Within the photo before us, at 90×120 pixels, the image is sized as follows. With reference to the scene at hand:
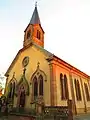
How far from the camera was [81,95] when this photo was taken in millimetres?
20719

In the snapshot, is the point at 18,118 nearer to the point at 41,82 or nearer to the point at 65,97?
the point at 41,82

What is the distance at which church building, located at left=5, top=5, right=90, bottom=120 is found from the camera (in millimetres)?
15499

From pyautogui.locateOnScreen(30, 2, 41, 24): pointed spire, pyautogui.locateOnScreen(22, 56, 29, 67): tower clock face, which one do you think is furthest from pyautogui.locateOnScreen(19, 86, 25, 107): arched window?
pyautogui.locateOnScreen(30, 2, 41, 24): pointed spire

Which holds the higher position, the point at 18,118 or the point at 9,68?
the point at 9,68

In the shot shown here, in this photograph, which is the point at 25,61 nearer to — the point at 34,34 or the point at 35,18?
the point at 34,34

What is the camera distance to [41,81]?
17.0 m

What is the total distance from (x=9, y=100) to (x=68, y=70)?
34.0ft

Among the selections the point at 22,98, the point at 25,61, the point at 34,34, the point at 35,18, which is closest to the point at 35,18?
the point at 35,18

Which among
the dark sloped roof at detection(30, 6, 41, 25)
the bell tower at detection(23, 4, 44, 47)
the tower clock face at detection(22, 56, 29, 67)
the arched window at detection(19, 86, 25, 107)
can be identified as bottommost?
the arched window at detection(19, 86, 25, 107)

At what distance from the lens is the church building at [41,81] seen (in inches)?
610

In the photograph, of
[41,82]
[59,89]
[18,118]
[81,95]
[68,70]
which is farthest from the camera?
[81,95]

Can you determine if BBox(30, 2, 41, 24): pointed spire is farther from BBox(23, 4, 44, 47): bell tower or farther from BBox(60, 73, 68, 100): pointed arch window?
BBox(60, 73, 68, 100): pointed arch window

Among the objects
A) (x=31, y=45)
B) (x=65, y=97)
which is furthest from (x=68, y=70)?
(x=31, y=45)

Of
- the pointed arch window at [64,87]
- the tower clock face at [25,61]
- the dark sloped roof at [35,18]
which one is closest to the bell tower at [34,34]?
the dark sloped roof at [35,18]
